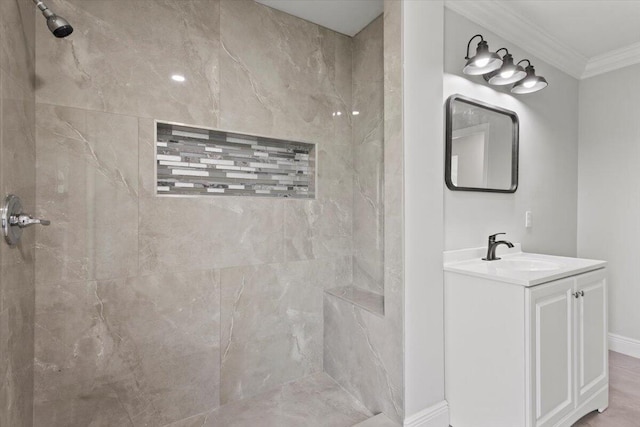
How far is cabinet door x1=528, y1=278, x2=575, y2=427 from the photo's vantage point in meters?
1.48

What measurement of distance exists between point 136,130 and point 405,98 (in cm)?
144

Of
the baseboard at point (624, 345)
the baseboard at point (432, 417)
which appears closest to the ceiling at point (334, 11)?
the baseboard at point (432, 417)

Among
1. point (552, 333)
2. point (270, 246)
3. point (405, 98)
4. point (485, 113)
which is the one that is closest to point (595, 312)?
point (552, 333)

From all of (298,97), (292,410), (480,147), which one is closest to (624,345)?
(480,147)

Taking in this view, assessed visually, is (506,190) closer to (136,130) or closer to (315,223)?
(315,223)

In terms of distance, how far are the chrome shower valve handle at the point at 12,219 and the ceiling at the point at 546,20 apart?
5.87 feet

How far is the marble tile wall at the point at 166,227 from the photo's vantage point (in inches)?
59.3

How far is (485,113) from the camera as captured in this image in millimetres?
2137

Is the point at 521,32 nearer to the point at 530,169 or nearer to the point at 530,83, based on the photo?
the point at 530,83

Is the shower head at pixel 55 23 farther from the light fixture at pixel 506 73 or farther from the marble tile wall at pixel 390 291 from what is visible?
the light fixture at pixel 506 73

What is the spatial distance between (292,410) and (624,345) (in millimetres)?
2935

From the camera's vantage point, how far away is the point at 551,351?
1.56m

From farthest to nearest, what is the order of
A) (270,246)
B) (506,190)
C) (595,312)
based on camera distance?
(506,190), (270,246), (595,312)

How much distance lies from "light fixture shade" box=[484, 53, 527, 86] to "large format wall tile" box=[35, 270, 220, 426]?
2177 millimetres
